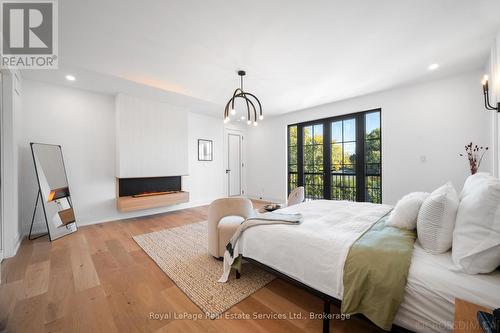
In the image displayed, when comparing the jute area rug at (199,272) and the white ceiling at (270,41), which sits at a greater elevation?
the white ceiling at (270,41)

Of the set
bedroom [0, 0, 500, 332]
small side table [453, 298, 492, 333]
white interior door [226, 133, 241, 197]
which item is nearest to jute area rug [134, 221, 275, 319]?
bedroom [0, 0, 500, 332]

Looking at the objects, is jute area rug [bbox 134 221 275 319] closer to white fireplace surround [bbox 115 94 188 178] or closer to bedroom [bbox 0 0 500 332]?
bedroom [bbox 0 0 500 332]

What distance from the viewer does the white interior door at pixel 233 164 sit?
6.35m

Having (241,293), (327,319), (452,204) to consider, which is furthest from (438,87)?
(241,293)

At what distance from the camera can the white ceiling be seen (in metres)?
1.88

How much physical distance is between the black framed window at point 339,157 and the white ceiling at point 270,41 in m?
1.05

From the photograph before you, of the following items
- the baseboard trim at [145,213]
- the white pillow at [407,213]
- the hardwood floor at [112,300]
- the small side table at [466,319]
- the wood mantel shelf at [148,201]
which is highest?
the white pillow at [407,213]

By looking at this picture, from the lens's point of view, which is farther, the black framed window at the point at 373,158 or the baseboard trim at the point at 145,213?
the black framed window at the point at 373,158

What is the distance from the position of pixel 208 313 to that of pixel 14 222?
2.98 m

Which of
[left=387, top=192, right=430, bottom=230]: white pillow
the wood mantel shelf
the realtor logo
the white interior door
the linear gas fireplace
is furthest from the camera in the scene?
the white interior door

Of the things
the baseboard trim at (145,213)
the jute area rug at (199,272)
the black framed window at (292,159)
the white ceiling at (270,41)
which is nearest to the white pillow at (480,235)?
the jute area rug at (199,272)

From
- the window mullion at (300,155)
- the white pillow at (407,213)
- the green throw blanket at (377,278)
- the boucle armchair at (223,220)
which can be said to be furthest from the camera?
the window mullion at (300,155)

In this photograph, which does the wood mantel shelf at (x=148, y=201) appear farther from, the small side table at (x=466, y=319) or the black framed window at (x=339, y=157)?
the small side table at (x=466, y=319)

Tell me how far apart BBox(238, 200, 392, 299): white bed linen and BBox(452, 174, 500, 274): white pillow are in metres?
0.57
